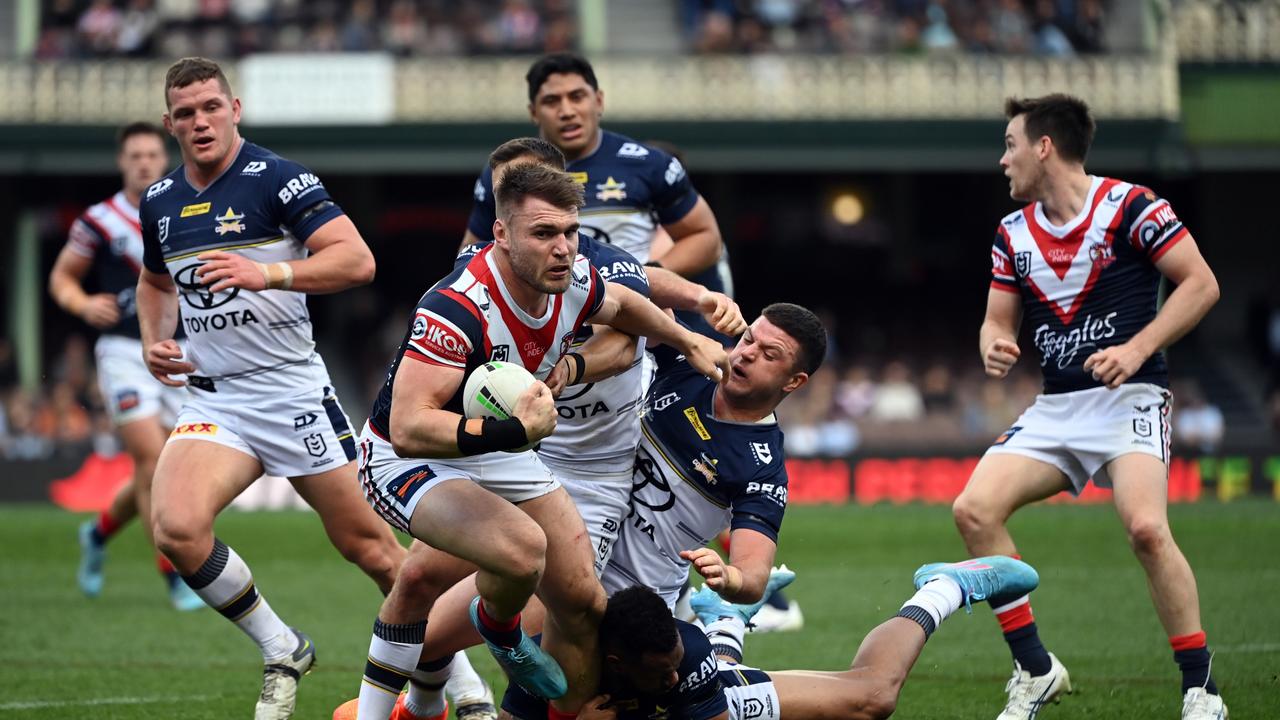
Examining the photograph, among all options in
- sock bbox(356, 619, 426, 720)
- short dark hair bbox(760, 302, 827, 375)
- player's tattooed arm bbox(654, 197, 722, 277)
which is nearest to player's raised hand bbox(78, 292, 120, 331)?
player's tattooed arm bbox(654, 197, 722, 277)

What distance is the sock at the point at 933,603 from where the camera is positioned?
6852mm

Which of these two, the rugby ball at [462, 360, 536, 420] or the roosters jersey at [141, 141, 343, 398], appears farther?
the roosters jersey at [141, 141, 343, 398]

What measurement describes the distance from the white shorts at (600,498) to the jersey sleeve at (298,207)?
60.4 inches

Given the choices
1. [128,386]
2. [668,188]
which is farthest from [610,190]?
[128,386]

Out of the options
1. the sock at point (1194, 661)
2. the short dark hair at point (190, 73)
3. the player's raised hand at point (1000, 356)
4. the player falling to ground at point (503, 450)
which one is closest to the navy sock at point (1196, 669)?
the sock at point (1194, 661)

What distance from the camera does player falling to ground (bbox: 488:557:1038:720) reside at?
627 cm

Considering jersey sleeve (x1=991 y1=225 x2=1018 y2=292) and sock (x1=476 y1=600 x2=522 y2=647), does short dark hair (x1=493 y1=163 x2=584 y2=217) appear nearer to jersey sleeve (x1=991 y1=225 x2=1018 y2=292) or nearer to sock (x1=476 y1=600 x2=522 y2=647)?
sock (x1=476 y1=600 x2=522 y2=647)

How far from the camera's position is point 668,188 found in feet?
29.4

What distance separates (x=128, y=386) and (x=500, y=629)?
20.3 ft

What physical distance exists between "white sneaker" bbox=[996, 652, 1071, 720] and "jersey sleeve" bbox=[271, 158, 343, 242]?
3684 mm

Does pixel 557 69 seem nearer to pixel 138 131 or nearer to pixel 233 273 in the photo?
pixel 233 273

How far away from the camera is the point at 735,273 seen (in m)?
32.3

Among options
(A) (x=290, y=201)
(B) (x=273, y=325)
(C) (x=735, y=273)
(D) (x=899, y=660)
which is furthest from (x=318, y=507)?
(C) (x=735, y=273)

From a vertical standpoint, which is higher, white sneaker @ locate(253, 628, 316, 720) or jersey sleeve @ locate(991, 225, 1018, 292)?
jersey sleeve @ locate(991, 225, 1018, 292)
